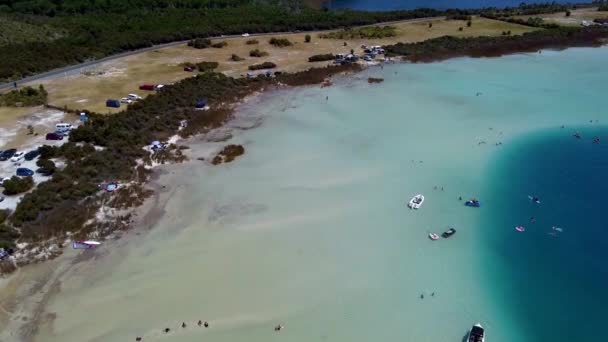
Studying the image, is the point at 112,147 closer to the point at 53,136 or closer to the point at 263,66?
the point at 53,136

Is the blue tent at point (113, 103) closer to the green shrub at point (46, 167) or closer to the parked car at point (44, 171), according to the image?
the green shrub at point (46, 167)

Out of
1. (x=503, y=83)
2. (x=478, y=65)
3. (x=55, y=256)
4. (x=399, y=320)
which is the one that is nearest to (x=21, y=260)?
(x=55, y=256)

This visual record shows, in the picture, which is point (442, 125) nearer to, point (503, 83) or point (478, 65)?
point (503, 83)

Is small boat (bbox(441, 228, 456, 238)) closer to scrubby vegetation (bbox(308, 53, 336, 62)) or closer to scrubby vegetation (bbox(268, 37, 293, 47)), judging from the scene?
scrubby vegetation (bbox(308, 53, 336, 62))

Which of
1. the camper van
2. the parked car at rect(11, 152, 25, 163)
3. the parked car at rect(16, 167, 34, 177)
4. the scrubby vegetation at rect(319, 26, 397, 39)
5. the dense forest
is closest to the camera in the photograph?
the parked car at rect(16, 167, 34, 177)

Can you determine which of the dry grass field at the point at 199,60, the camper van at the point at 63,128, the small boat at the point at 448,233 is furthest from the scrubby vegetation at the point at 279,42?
the small boat at the point at 448,233

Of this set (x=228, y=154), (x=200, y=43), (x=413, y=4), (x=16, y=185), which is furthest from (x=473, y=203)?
(x=413, y=4)

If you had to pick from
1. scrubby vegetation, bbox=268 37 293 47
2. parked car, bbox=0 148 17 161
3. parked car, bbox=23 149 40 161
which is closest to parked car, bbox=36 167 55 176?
parked car, bbox=23 149 40 161
